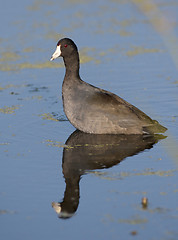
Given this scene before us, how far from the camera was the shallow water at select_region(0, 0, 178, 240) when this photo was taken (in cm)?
299

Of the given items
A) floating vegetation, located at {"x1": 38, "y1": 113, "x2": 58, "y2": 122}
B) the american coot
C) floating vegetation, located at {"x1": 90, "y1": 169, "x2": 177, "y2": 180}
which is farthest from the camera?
floating vegetation, located at {"x1": 38, "y1": 113, "x2": 58, "y2": 122}

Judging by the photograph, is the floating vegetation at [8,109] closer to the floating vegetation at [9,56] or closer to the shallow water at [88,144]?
the shallow water at [88,144]

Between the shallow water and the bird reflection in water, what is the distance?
0.4 inches

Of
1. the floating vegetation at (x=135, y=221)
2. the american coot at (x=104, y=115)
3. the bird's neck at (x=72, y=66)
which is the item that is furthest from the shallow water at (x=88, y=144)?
the bird's neck at (x=72, y=66)

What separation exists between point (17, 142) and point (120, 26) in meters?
6.53

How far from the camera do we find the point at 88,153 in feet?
15.5

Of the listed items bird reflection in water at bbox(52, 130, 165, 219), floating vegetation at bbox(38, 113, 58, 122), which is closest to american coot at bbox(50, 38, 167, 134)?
bird reflection in water at bbox(52, 130, 165, 219)

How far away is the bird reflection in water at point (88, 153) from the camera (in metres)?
3.53

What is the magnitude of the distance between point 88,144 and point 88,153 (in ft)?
1.23

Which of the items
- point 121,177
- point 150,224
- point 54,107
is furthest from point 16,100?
point 150,224

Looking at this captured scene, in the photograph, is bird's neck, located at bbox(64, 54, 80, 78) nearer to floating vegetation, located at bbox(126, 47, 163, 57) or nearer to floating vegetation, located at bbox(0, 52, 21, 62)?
floating vegetation, located at bbox(126, 47, 163, 57)

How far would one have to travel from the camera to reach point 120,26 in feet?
35.9

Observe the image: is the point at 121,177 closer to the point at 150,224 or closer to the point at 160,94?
the point at 150,224

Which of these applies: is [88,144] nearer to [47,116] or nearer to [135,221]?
[47,116]
